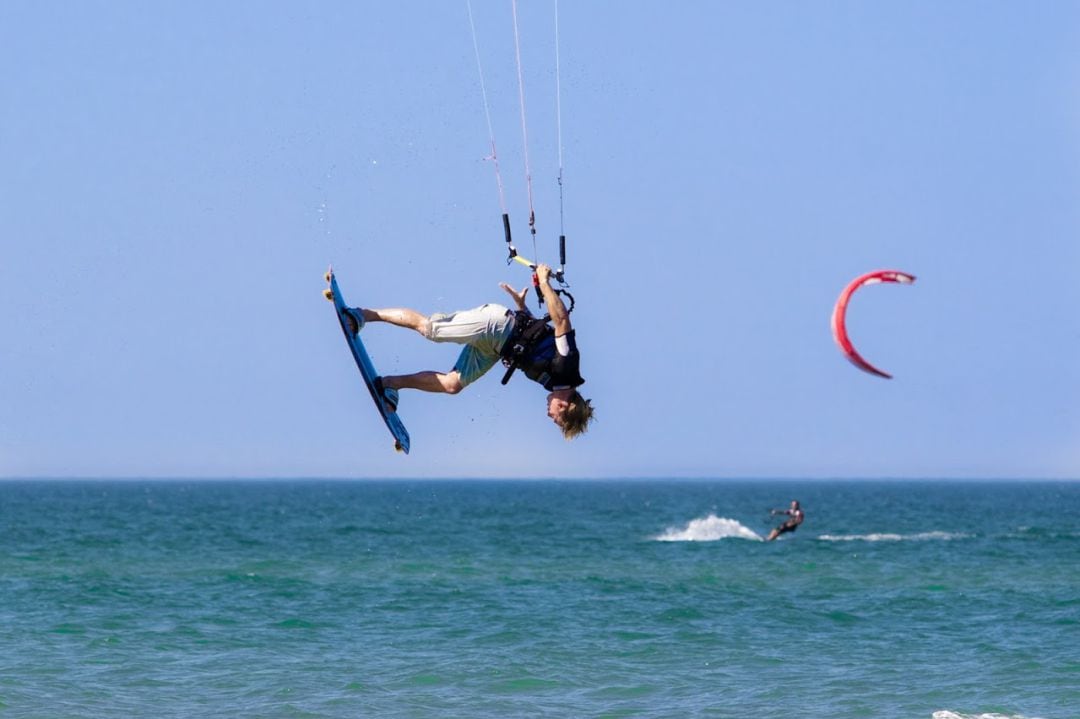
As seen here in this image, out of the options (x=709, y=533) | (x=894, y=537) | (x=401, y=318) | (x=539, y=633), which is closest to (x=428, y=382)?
(x=401, y=318)

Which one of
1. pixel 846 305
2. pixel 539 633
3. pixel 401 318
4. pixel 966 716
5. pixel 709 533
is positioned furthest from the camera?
pixel 709 533

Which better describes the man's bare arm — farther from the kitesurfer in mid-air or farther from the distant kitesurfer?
the distant kitesurfer

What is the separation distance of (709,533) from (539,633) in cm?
3656

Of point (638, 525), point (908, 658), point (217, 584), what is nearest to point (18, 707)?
point (908, 658)

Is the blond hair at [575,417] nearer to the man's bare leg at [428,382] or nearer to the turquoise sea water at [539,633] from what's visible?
the man's bare leg at [428,382]

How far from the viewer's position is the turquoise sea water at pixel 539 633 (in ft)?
64.0

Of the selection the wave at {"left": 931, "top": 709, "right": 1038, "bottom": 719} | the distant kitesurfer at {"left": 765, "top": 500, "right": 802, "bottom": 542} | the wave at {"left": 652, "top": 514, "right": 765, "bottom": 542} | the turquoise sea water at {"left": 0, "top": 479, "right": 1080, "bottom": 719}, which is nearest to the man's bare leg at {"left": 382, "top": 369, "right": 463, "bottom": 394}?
the turquoise sea water at {"left": 0, "top": 479, "right": 1080, "bottom": 719}

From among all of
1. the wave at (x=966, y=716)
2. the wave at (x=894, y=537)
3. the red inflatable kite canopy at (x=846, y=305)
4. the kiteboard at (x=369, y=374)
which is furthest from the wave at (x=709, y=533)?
the red inflatable kite canopy at (x=846, y=305)

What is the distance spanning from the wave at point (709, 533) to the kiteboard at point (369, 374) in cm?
4474

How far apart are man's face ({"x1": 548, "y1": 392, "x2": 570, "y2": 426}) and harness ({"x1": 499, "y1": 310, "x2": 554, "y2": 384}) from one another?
0.37 meters

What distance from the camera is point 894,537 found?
6178 cm

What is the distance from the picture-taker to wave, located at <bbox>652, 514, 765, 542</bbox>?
58.3m

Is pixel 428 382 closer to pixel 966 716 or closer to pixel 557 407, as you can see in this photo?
pixel 557 407

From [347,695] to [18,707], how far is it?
402 cm
